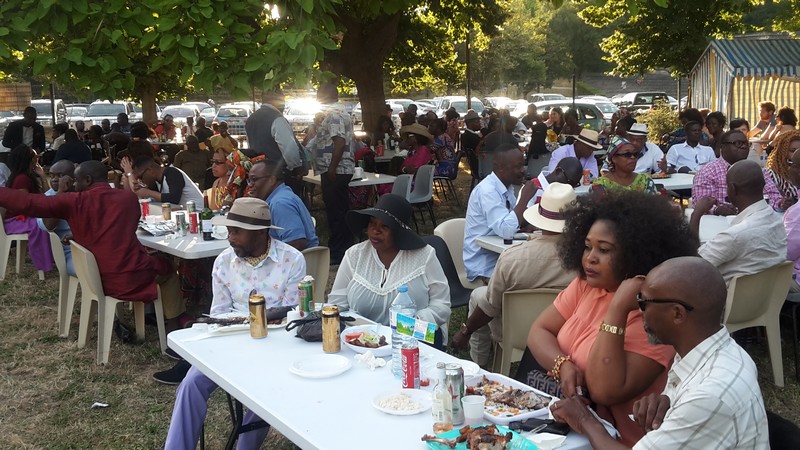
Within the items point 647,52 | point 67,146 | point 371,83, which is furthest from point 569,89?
point 67,146

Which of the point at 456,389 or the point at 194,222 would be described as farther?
the point at 194,222

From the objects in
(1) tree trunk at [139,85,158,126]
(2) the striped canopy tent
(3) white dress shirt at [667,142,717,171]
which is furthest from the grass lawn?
(1) tree trunk at [139,85,158,126]

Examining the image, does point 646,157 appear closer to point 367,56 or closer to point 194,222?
point 194,222

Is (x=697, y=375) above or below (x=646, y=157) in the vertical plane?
below

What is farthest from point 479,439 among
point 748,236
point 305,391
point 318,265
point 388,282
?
point 318,265

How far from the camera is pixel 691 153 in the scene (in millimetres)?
10031

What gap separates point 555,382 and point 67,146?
31.2ft

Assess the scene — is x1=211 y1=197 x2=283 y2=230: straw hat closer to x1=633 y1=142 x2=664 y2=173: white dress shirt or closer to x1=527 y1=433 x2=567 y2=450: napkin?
x1=527 y1=433 x2=567 y2=450: napkin

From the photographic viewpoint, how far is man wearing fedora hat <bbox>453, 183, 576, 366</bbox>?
4.30 m

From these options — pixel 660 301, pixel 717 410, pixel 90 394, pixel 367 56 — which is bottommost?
pixel 90 394

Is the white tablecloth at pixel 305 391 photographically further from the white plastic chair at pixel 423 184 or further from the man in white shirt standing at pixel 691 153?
the man in white shirt standing at pixel 691 153

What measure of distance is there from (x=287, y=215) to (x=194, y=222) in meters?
1.18

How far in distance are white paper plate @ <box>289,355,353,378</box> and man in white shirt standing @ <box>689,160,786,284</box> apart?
268 centimetres

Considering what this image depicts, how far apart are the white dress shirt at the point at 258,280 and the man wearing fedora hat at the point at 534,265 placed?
1114mm
